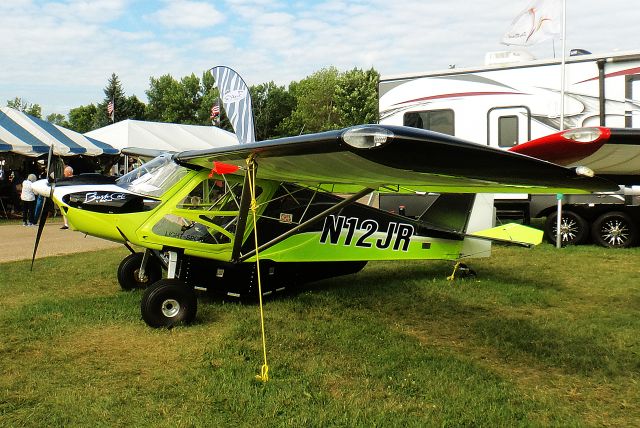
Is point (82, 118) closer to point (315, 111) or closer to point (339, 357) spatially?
point (315, 111)

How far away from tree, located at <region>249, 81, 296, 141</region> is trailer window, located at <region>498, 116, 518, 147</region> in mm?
54450

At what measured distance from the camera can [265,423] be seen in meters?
3.54

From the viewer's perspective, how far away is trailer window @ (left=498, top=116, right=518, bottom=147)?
11711 mm

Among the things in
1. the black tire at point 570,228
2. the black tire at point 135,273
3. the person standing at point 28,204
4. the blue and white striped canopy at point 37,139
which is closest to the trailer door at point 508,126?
the black tire at point 570,228

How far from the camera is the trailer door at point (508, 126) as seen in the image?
458 inches

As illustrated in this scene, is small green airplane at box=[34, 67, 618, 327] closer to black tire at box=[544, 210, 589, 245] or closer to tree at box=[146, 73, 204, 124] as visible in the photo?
black tire at box=[544, 210, 589, 245]

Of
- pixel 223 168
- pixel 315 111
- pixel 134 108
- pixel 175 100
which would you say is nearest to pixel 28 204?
pixel 223 168

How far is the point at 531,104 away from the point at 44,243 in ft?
35.9

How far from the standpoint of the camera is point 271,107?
68.2 metres

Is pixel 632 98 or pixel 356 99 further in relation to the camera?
→ pixel 356 99

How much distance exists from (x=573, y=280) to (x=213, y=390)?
6.18 m

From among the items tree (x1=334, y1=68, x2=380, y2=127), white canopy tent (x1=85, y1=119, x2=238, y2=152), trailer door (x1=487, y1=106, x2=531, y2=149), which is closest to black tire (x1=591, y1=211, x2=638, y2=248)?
trailer door (x1=487, y1=106, x2=531, y2=149)

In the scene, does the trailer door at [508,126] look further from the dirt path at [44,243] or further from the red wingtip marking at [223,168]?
the dirt path at [44,243]

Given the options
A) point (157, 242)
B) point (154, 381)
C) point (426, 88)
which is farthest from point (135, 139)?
point (154, 381)
